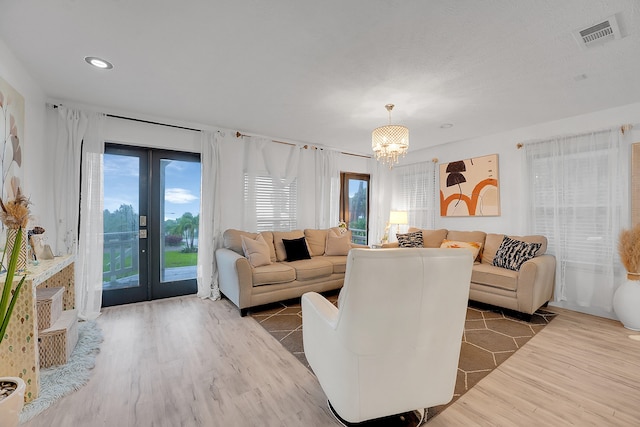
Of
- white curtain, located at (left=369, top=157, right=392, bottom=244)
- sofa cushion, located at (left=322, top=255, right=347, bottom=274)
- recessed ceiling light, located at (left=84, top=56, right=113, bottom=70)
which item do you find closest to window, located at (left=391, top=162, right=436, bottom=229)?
white curtain, located at (left=369, top=157, right=392, bottom=244)

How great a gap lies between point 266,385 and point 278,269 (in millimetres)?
1585

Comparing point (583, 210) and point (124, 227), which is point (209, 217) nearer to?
point (124, 227)

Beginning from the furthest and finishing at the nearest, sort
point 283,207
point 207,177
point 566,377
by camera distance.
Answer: point 283,207, point 207,177, point 566,377

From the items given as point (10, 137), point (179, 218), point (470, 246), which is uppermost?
point (10, 137)

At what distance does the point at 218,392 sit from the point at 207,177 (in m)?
2.84

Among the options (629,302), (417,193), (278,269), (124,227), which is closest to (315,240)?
(278,269)

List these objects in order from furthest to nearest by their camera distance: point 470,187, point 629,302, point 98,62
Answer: point 470,187, point 629,302, point 98,62

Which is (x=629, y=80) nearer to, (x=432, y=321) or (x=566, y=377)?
(x=566, y=377)

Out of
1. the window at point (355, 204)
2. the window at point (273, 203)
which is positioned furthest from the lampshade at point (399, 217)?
the window at point (273, 203)

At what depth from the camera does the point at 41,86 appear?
9.14 ft

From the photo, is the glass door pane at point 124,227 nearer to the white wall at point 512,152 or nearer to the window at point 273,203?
the window at point 273,203

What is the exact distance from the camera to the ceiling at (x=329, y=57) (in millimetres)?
1726

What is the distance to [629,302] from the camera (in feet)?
9.36

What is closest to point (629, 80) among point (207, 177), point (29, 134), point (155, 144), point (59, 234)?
point (207, 177)
